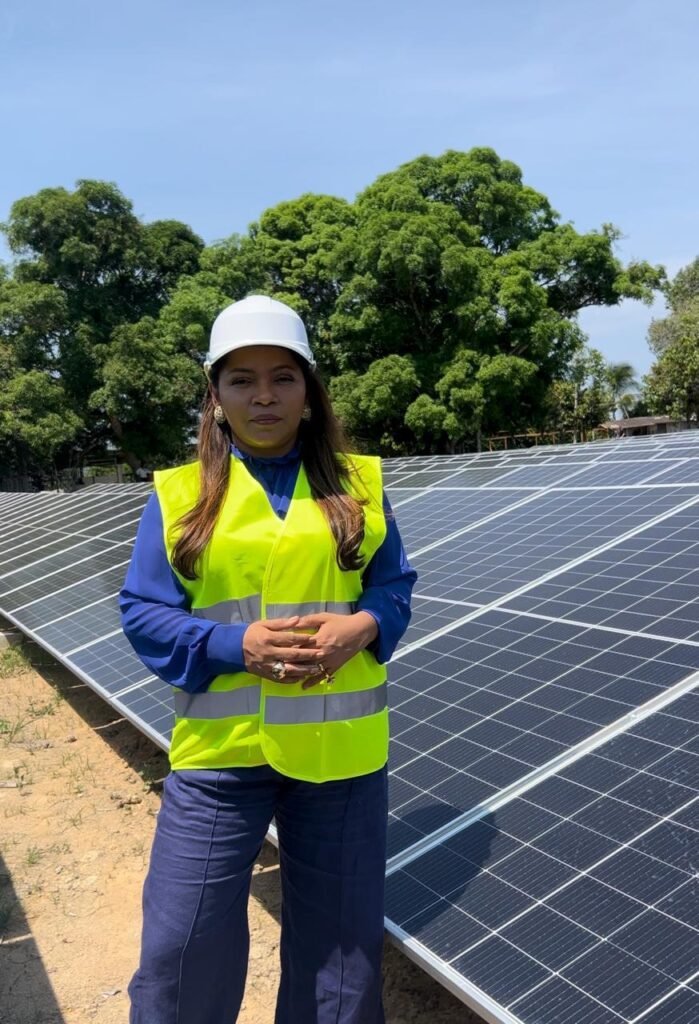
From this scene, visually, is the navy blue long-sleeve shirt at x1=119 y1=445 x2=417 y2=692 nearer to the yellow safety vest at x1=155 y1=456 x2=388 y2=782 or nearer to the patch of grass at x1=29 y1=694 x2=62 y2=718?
the yellow safety vest at x1=155 y1=456 x2=388 y2=782

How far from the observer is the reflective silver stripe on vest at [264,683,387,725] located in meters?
2.24

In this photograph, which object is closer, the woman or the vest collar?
the woman

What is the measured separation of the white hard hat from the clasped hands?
2.43 ft

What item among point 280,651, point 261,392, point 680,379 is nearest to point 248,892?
point 280,651

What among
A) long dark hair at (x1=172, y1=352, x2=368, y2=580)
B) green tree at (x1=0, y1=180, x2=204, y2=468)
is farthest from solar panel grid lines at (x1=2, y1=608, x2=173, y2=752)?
green tree at (x1=0, y1=180, x2=204, y2=468)

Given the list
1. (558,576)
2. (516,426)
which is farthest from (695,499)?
(516,426)

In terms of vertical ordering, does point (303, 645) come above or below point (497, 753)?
above

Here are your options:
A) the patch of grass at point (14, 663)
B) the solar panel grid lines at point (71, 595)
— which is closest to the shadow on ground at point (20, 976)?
the solar panel grid lines at point (71, 595)

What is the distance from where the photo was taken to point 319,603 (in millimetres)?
2281

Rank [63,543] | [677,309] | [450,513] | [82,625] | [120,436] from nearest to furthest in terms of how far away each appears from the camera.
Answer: [82,625] < [450,513] < [63,543] < [120,436] < [677,309]

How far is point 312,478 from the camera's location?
2.42 meters

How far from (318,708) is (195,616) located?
42 centimetres

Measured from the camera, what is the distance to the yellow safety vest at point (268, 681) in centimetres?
222

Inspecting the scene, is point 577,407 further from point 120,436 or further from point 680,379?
point 120,436
